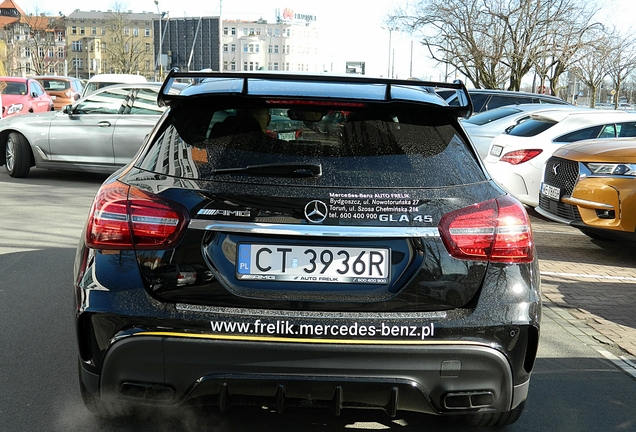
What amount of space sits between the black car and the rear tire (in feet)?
0.98

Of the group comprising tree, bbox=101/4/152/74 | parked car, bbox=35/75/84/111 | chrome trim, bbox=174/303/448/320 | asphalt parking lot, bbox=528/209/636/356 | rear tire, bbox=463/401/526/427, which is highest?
tree, bbox=101/4/152/74

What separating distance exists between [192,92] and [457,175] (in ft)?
3.74

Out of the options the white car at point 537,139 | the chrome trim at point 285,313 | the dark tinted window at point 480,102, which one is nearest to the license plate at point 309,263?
the chrome trim at point 285,313

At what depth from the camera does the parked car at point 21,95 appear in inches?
949

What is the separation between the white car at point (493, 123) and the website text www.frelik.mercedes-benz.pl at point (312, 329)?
31.8 feet

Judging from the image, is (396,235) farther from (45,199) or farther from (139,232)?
(45,199)

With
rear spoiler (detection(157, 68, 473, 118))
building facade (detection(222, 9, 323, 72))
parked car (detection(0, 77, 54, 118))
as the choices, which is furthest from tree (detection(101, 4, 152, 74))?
rear spoiler (detection(157, 68, 473, 118))

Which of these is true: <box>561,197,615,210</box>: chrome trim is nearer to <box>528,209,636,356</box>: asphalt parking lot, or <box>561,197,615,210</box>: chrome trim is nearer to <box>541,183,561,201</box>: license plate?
<box>541,183,561,201</box>: license plate

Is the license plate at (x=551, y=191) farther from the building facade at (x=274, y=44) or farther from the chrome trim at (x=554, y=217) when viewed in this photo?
the building facade at (x=274, y=44)

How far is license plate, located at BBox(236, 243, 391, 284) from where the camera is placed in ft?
9.12

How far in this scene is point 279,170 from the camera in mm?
2873

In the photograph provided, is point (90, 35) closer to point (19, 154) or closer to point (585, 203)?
point (19, 154)

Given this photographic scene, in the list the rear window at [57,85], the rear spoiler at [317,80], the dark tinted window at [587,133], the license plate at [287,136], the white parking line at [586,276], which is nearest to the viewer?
the license plate at [287,136]

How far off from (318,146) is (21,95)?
2394 centimetres
